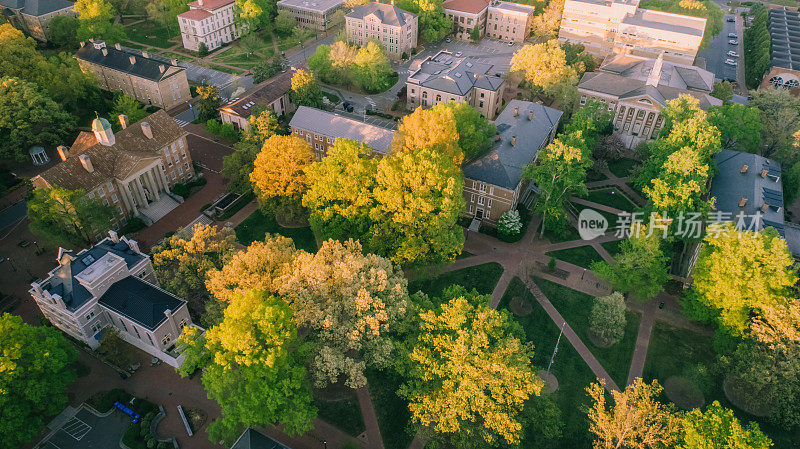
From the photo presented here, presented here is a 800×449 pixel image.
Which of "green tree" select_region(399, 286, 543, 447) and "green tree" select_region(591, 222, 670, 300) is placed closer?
"green tree" select_region(399, 286, 543, 447)

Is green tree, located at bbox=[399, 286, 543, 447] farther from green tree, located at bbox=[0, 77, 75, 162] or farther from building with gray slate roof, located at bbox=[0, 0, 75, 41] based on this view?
building with gray slate roof, located at bbox=[0, 0, 75, 41]

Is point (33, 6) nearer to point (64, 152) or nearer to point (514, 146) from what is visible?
point (64, 152)

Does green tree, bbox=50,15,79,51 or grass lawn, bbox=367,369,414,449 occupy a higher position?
green tree, bbox=50,15,79,51

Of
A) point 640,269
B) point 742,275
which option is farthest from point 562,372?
point 742,275

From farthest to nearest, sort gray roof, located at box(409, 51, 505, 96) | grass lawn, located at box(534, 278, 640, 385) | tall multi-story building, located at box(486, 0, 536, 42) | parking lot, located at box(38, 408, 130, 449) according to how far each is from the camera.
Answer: tall multi-story building, located at box(486, 0, 536, 42) → gray roof, located at box(409, 51, 505, 96) → grass lawn, located at box(534, 278, 640, 385) → parking lot, located at box(38, 408, 130, 449)

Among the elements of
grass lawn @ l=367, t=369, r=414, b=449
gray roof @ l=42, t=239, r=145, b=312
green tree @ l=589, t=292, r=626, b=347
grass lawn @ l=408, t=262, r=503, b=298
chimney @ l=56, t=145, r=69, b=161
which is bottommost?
grass lawn @ l=367, t=369, r=414, b=449

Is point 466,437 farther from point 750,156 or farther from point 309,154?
point 750,156

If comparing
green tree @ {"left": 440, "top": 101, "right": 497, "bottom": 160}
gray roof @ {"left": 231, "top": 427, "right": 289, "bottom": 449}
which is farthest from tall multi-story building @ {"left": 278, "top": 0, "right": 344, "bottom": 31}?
gray roof @ {"left": 231, "top": 427, "right": 289, "bottom": 449}

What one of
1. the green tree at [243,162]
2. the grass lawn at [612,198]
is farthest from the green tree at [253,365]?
the grass lawn at [612,198]
